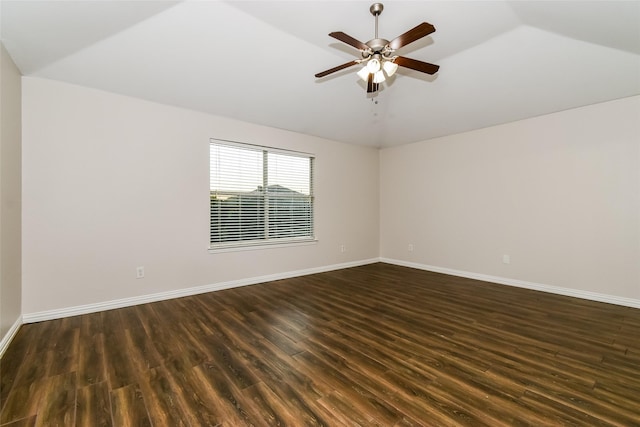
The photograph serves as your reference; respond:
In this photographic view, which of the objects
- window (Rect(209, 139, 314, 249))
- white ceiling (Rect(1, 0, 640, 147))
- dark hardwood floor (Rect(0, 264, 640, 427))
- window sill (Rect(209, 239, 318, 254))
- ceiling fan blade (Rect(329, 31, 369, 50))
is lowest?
dark hardwood floor (Rect(0, 264, 640, 427))

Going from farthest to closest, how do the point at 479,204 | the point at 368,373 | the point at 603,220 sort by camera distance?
the point at 479,204, the point at 603,220, the point at 368,373

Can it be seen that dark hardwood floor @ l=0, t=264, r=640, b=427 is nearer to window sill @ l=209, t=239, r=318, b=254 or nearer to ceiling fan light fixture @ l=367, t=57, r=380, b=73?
window sill @ l=209, t=239, r=318, b=254

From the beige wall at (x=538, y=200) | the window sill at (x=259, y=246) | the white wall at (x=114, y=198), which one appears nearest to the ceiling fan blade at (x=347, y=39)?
the white wall at (x=114, y=198)

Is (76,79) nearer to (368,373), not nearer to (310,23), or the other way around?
(310,23)

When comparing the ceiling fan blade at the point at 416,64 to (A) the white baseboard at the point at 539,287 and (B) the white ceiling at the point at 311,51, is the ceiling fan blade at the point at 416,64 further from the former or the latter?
(A) the white baseboard at the point at 539,287

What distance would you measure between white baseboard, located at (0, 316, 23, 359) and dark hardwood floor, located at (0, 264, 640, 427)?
53mm

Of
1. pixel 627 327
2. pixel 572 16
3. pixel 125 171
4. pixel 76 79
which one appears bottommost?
pixel 627 327

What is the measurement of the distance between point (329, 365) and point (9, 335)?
113 inches

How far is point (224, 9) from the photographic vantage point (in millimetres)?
2631

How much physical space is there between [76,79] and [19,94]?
512mm

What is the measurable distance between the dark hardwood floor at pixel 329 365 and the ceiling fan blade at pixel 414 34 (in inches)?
98.3

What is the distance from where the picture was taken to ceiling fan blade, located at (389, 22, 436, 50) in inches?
77.5

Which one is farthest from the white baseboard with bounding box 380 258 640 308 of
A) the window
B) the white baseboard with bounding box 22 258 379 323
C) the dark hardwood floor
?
the window

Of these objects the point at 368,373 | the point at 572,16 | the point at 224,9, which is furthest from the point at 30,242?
the point at 572,16
